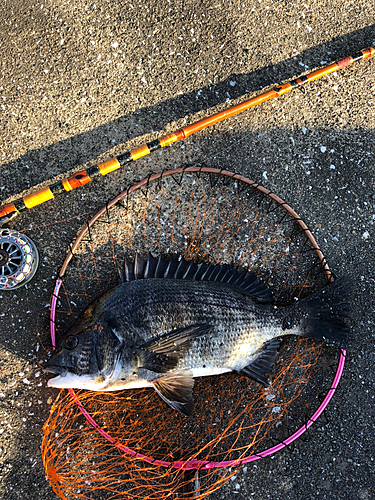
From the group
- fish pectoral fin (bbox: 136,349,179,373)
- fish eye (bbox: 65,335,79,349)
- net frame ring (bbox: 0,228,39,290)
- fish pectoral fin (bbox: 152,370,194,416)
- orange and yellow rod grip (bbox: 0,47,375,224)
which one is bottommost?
fish pectoral fin (bbox: 152,370,194,416)

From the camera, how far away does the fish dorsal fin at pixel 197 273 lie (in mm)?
2871

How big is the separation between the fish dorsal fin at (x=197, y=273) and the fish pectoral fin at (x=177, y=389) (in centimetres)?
78

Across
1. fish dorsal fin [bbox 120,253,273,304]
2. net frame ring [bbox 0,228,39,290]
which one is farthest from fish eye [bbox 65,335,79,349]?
net frame ring [bbox 0,228,39,290]

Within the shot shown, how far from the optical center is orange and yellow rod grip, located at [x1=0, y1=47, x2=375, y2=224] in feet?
9.27

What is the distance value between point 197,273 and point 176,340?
1.97ft

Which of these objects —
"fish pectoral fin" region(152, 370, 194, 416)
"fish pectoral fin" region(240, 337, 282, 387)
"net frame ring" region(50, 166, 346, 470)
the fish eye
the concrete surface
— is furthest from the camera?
the concrete surface

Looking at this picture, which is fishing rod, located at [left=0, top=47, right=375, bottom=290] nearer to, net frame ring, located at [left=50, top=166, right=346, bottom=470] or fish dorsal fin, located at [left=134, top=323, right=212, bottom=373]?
net frame ring, located at [left=50, top=166, right=346, bottom=470]

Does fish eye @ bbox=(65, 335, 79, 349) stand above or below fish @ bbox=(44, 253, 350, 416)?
above

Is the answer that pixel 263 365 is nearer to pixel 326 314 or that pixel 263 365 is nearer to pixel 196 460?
pixel 326 314

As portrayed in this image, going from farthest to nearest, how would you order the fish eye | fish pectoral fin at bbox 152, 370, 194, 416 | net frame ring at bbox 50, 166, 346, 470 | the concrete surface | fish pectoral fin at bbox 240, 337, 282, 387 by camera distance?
1. the concrete surface
2. fish pectoral fin at bbox 240, 337, 282, 387
3. net frame ring at bbox 50, 166, 346, 470
4. fish pectoral fin at bbox 152, 370, 194, 416
5. the fish eye

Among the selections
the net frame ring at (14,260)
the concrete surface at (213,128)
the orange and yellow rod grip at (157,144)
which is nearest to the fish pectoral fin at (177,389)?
the concrete surface at (213,128)

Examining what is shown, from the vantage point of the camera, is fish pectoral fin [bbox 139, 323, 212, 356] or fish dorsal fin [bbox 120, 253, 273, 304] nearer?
fish pectoral fin [bbox 139, 323, 212, 356]

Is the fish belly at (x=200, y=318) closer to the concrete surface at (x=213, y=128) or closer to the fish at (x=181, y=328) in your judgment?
the fish at (x=181, y=328)

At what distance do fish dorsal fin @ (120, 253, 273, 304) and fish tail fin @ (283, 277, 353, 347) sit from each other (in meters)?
0.29
